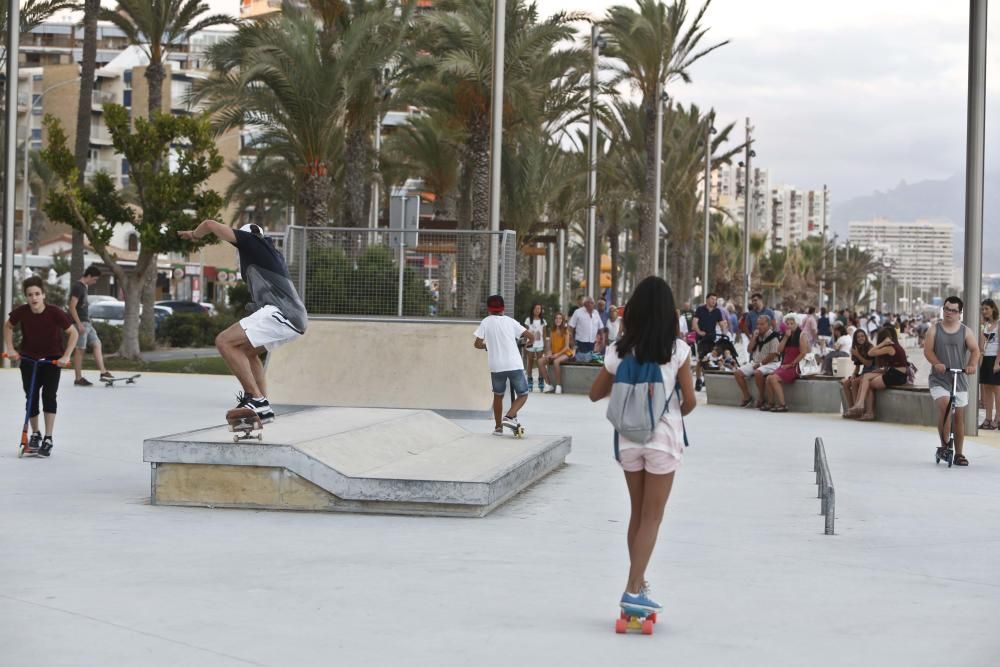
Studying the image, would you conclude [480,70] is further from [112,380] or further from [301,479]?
[301,479]

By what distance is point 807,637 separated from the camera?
611 cm

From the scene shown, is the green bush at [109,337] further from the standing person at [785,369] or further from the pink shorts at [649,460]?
the pink shorts at [649,460]

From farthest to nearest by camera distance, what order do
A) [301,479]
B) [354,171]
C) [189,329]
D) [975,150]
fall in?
[189,329]
[354,171]
[975,150]
[301,479]

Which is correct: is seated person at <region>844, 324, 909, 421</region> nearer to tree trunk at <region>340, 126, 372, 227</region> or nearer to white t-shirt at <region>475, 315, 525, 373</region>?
white t-shirt at <region>475, 315, 525, 373</region>

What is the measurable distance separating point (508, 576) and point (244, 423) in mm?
3149

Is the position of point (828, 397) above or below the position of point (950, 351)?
below

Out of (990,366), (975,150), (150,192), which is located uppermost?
(150,192)

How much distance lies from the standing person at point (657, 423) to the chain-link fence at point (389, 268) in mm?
13819

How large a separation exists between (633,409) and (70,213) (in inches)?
1016

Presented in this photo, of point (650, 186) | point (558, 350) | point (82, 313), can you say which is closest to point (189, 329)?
point (650, 186)

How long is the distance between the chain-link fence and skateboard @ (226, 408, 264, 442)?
398 inches

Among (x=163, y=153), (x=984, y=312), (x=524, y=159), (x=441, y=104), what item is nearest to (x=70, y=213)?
(x=163, y=153)

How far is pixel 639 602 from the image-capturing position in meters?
6.09

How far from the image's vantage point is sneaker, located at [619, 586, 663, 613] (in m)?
6.09
